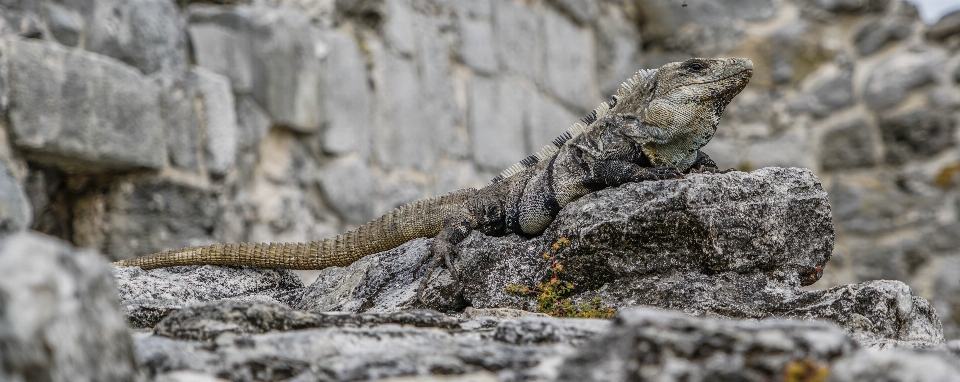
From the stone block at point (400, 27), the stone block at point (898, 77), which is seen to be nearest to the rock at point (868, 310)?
the stone block at point (400, 27)

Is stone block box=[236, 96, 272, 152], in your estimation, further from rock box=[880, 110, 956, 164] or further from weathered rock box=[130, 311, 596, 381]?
rock box=[880, 110, 956, 164]

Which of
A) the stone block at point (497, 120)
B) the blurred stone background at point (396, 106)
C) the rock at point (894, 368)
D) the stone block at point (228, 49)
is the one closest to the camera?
the rock at point (894, 368)

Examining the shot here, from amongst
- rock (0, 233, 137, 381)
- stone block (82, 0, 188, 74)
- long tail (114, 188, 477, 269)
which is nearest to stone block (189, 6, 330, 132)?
stone block (82, 0, 188, 74)

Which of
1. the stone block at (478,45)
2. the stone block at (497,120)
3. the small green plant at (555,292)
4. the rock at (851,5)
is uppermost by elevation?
the rock at (851,5)

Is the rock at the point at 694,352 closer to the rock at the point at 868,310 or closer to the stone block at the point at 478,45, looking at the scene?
the rock at the point at 868,310

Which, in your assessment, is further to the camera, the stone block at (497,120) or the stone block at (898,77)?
the stone block at (497,120)

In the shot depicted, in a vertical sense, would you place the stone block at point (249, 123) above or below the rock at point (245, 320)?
above
